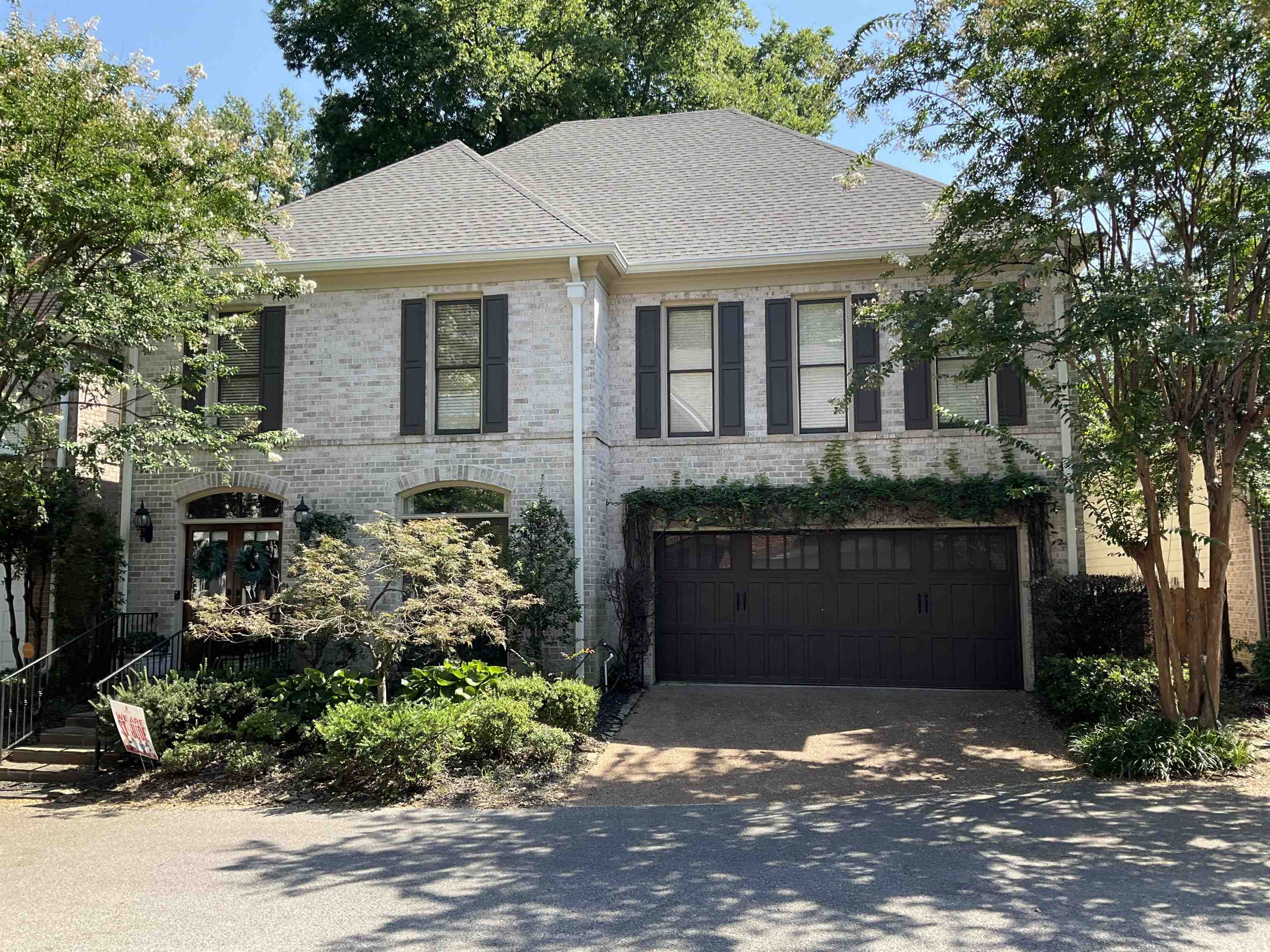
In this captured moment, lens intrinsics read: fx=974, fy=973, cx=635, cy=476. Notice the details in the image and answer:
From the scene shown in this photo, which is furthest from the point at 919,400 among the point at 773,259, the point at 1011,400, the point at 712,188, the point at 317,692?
the point at 317,692

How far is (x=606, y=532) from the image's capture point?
12.9 meters

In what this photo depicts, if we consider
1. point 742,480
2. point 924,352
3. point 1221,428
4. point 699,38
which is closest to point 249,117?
point 699,38

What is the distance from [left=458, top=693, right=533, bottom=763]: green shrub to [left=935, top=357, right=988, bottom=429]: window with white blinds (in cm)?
706

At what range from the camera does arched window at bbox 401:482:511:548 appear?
12.5 metres

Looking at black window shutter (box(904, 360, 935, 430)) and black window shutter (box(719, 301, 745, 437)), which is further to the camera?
black window shutter (box(719, 301, 745, 437))

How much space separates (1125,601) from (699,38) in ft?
60.2

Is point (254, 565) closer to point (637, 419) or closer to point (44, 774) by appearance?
point (44, 774)

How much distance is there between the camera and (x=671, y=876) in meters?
6.01

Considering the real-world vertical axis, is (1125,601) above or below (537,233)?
below

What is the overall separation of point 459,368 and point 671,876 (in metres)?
8.21

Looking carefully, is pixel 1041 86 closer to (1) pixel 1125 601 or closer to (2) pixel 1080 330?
(2) pixel 1080 330

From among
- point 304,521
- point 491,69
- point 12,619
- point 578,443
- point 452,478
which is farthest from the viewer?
point 491,69

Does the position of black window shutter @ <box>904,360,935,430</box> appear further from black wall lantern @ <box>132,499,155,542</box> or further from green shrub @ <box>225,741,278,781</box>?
black wall lantern @ <box>132,499,155,542</box>

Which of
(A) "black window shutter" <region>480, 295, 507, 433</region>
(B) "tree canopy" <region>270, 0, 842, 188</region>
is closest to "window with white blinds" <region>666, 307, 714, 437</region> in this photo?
(A) "black window shutter" <region>480, 295, 507, 433</region>
